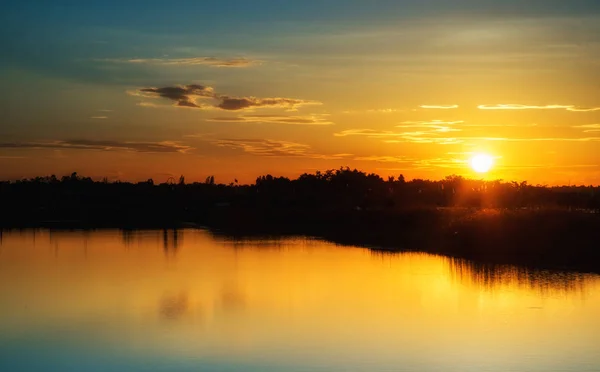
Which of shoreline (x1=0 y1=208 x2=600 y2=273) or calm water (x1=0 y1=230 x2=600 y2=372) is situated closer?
calm water (x1=0 y1=230 x2=600 y2=372)

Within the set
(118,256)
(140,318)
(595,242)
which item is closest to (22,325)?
(140,318)

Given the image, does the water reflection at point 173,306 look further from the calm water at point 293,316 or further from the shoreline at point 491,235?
the shoreline at point 491,235

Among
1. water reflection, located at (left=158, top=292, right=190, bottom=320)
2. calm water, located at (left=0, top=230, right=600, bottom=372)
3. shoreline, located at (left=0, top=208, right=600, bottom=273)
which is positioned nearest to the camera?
calm water, located at (left=0, top=230, right=600, bottom=372)

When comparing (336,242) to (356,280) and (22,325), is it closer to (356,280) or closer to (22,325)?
(356,280)

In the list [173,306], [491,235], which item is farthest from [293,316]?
[491,235]

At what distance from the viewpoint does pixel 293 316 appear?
22.4 meters

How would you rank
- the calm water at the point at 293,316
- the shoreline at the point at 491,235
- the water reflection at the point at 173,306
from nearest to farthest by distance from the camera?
the calm water at the point at 293,316 < the water reflection at the point at 173,306 < the shoreline at the point at 491,235

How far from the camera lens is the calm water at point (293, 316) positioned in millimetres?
16953

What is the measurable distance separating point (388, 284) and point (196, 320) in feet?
33.8

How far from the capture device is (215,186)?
162 meters

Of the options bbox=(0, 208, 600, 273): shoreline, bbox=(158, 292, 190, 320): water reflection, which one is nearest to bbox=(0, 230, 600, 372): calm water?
bbox=(158, 292, 190, 320): water reflection

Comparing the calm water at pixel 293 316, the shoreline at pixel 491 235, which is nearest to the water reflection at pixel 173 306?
the calm water at pixel 293 316

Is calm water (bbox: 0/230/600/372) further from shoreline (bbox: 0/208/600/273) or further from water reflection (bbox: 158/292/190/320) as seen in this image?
shoreline (bbox: 0/208/600/273)

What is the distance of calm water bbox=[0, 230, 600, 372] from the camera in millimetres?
16953
